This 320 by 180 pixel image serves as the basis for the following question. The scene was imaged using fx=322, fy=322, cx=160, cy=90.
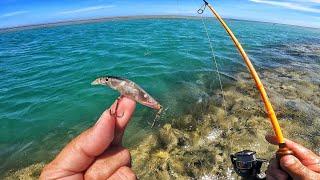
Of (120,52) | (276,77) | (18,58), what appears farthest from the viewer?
(18,58)

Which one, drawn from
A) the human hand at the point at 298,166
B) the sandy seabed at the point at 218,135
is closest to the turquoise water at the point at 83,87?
the sandy seabed at the point at 218,135

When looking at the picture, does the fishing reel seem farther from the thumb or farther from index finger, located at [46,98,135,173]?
index finger, located at [46,98,135,173]

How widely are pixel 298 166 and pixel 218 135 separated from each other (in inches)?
209

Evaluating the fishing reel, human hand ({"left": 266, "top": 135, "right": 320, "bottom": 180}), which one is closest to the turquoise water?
the fishing reel

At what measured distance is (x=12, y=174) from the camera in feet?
25.8

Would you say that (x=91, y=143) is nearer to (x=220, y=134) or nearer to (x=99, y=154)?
(x=99, y=154)

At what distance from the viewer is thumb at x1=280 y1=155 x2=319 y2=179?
2.90 m

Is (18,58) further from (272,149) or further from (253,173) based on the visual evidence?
(253,173)

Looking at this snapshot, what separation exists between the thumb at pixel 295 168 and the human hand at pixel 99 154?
145cm

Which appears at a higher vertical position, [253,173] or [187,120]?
[253,173]

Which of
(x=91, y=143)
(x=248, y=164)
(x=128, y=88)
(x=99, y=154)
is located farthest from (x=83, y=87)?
(x=128, y=88)

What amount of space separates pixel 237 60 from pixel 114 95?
30.6 ft

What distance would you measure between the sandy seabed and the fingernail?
3.61m

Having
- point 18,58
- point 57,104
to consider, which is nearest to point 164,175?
point 57,104
